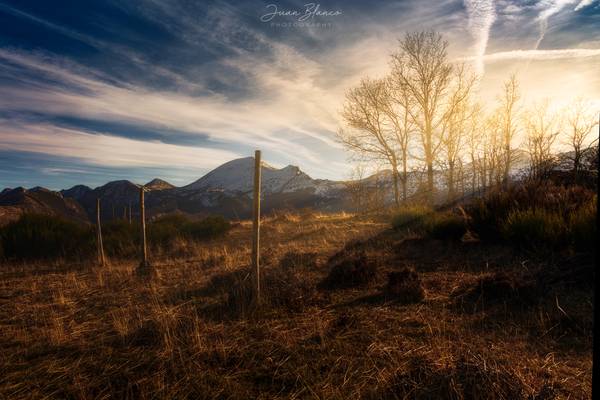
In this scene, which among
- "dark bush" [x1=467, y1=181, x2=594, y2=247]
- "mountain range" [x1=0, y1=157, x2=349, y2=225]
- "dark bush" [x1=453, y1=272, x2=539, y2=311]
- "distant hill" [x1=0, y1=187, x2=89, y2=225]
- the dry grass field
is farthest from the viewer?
"mountain range" [x1=0, y1=157, x2=349, y2=225]

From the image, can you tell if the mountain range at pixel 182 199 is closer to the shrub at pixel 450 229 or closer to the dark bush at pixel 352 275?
the shrub at pixel 450 229

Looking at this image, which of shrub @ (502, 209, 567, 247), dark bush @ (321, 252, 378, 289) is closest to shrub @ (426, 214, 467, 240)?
shrub @ (502, 209, 567, 247)

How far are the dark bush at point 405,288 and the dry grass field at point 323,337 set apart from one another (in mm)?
20

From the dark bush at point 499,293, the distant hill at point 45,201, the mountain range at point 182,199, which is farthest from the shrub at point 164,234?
the distant hill at point 45,201

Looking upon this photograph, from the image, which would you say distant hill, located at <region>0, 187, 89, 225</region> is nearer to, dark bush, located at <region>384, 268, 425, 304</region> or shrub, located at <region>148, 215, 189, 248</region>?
shrub, located at <region>148, 215, 189, 248</region>

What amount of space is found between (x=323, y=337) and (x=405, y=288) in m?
1.66

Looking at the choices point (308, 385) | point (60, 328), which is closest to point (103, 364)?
point (60, 328)

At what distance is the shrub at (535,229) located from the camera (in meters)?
4.95

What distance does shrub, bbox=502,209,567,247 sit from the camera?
4.95m

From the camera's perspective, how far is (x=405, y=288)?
→ 403 cm

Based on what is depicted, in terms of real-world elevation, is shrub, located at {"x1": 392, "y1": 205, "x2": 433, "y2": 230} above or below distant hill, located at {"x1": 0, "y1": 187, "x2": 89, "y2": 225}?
below

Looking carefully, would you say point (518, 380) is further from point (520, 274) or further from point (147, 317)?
point (147, 317)

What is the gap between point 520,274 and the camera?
4.19m

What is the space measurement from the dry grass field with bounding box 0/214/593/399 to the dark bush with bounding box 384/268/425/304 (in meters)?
0.02
